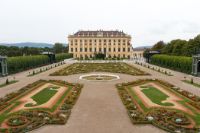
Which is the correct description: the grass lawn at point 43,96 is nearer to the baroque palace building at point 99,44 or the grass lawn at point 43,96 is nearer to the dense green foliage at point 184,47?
the dense green foliage at point 184,47

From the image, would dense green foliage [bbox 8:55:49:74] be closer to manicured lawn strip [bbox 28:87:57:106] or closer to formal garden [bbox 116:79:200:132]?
manicured lawn strip [bbox 28:87:57:106]

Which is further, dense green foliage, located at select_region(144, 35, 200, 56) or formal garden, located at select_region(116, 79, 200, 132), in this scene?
dense green foliage, located at select_region(144, 35, 200, 56)

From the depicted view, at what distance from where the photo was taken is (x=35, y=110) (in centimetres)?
1558

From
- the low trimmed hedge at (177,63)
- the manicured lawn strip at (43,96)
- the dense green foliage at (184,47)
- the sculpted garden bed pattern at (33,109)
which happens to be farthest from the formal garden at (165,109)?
the dense green foliage at (184,47)

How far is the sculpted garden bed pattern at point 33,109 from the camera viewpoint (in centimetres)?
1288

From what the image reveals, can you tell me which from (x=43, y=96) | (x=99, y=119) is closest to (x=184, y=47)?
(x=43, y=96)

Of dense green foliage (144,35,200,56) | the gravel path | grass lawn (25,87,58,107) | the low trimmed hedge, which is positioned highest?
dense green foliage (144,35,200,56)

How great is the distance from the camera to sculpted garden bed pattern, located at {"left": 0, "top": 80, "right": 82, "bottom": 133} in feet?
42.3

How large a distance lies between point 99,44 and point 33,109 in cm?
10306

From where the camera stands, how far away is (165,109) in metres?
15.9

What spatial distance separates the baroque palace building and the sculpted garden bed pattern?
9430 cm

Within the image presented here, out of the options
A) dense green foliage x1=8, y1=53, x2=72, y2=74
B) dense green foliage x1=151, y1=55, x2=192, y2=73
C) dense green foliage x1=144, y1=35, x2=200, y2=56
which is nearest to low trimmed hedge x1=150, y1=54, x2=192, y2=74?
dense green foliage x1=151, y1=55, x2=192, y2=73

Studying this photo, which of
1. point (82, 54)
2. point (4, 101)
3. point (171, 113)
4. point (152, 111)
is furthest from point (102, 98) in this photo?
point (82, 54)

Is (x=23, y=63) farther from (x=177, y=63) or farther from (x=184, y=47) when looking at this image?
(x=184, y=47)
